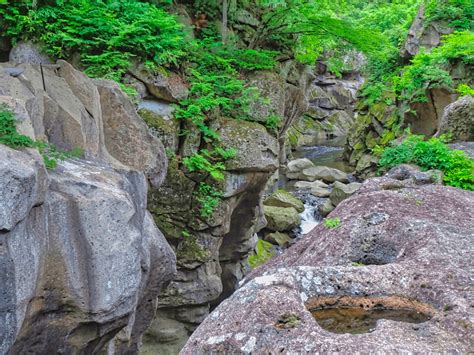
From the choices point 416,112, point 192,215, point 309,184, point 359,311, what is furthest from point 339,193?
point 359,311

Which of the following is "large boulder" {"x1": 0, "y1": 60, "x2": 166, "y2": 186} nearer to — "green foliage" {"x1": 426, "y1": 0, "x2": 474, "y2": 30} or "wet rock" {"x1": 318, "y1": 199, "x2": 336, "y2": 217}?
"wet rock" {"x1": 318, "y1": 199, "x2": 336, "y2": 217}

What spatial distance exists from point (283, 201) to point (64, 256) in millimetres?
15541

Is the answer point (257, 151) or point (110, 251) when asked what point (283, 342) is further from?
point (257, 151)

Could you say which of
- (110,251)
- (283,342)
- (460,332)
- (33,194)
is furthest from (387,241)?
(33,194)

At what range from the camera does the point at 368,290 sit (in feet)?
12.3

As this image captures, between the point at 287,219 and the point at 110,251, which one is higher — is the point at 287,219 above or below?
below

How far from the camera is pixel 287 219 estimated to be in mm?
18922

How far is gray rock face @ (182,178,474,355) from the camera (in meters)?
2.98

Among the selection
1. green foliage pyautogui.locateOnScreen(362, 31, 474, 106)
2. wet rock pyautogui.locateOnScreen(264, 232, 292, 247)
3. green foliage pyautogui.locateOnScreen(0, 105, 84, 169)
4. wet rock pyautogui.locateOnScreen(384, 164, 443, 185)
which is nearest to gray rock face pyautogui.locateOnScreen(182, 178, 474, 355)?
wet rock pyautogui.locateOnScreen(384, 164, 443, 185)

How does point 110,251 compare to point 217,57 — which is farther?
point 217,57

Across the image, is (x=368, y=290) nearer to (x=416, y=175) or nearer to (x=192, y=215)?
(x=416, y=175)

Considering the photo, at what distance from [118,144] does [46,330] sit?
4.02m

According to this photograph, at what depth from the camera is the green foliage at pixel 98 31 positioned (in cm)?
1027

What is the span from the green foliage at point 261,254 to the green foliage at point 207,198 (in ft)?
15.4
